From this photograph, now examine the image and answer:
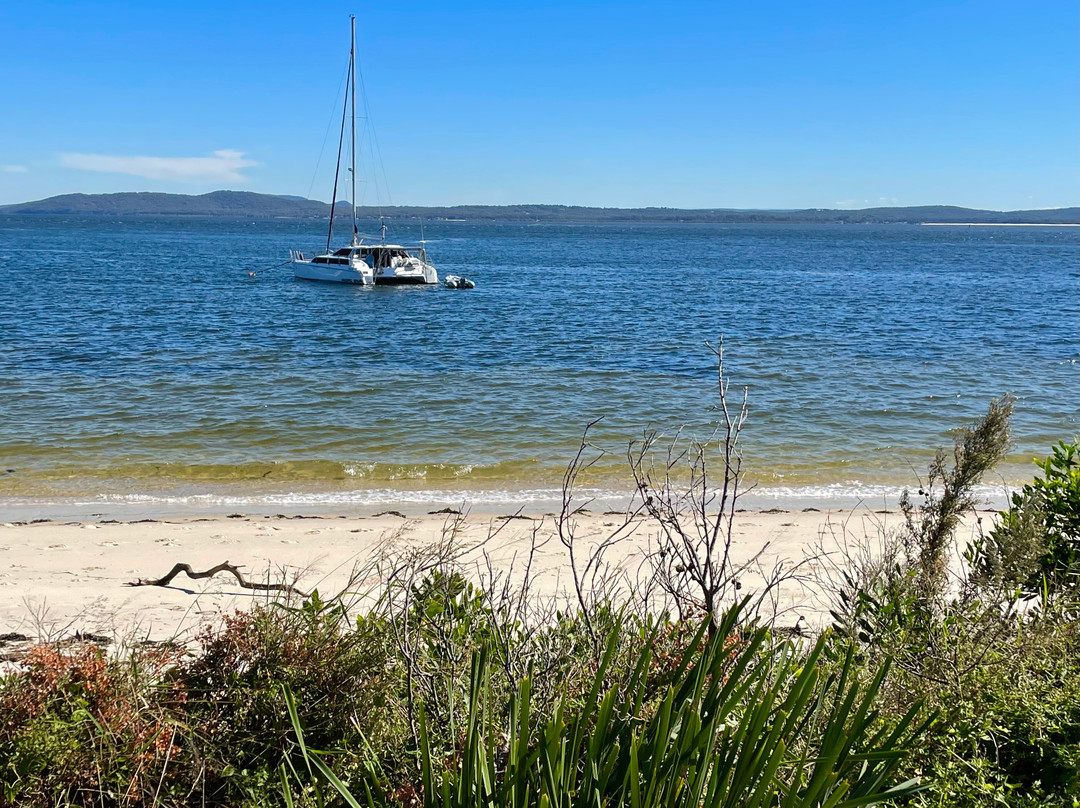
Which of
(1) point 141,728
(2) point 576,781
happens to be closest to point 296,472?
(1) point 141,728

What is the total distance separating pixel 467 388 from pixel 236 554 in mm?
9554

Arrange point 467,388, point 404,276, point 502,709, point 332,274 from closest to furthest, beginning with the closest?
point 502,709, point 467,388, point 404,276, point 332,274

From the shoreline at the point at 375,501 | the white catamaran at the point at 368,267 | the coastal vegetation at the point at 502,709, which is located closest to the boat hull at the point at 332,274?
the white catamaran at the point at 368,267

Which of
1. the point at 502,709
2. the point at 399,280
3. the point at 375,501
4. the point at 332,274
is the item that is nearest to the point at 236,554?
the point at 375,501

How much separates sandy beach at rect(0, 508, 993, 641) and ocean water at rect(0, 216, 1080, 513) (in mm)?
1262

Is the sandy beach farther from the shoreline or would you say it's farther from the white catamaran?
the white catamaran

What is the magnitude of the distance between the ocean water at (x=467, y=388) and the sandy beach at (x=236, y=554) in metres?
1.26

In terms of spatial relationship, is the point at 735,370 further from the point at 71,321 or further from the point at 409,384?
the point at 71,321

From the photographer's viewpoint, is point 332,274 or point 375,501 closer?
point 375,501

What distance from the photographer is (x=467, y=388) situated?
56.9 feet

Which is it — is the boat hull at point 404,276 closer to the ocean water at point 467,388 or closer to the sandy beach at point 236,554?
the ocean water at point 467,388

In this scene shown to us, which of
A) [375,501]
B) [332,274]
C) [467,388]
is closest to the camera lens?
[375,501]

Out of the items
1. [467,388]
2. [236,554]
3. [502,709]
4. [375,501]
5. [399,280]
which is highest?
[399,280]

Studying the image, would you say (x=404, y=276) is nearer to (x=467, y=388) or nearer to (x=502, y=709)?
(x=467, y=388)
